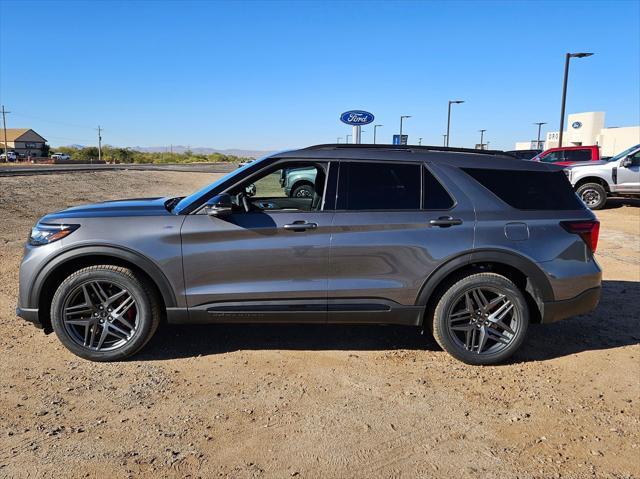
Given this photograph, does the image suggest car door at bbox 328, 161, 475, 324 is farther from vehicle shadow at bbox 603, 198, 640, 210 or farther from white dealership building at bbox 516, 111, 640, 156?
white dealership building at bbox 516, 111, 640, 156

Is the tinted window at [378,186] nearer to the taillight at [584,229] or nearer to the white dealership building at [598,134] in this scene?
the taillight at [584,229]

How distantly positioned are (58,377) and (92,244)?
1038 millimetres

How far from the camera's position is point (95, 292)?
411 cm

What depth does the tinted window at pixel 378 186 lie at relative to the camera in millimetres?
4172

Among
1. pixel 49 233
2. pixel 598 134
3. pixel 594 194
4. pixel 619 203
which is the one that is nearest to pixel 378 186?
pixel 49 233

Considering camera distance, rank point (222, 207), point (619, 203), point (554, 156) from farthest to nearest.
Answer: point (554, 156) → point (619, 203) → point (222, 207)

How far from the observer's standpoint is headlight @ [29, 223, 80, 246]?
13.3ft

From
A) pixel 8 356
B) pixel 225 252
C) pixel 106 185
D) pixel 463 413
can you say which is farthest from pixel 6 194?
pixel 463 413

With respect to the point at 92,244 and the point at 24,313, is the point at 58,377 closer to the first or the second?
the point at 24,313

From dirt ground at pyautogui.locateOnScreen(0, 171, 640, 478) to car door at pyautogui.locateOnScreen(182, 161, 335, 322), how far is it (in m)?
0.50

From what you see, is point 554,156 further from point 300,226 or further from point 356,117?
point 300,226

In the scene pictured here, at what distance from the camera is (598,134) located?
202ft

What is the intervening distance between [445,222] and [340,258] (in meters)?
0.90

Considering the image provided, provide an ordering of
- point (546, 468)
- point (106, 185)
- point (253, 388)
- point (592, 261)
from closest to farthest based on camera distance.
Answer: point (546, 468) < point (253, 388) < point (592, 261) < point (106, 185)
